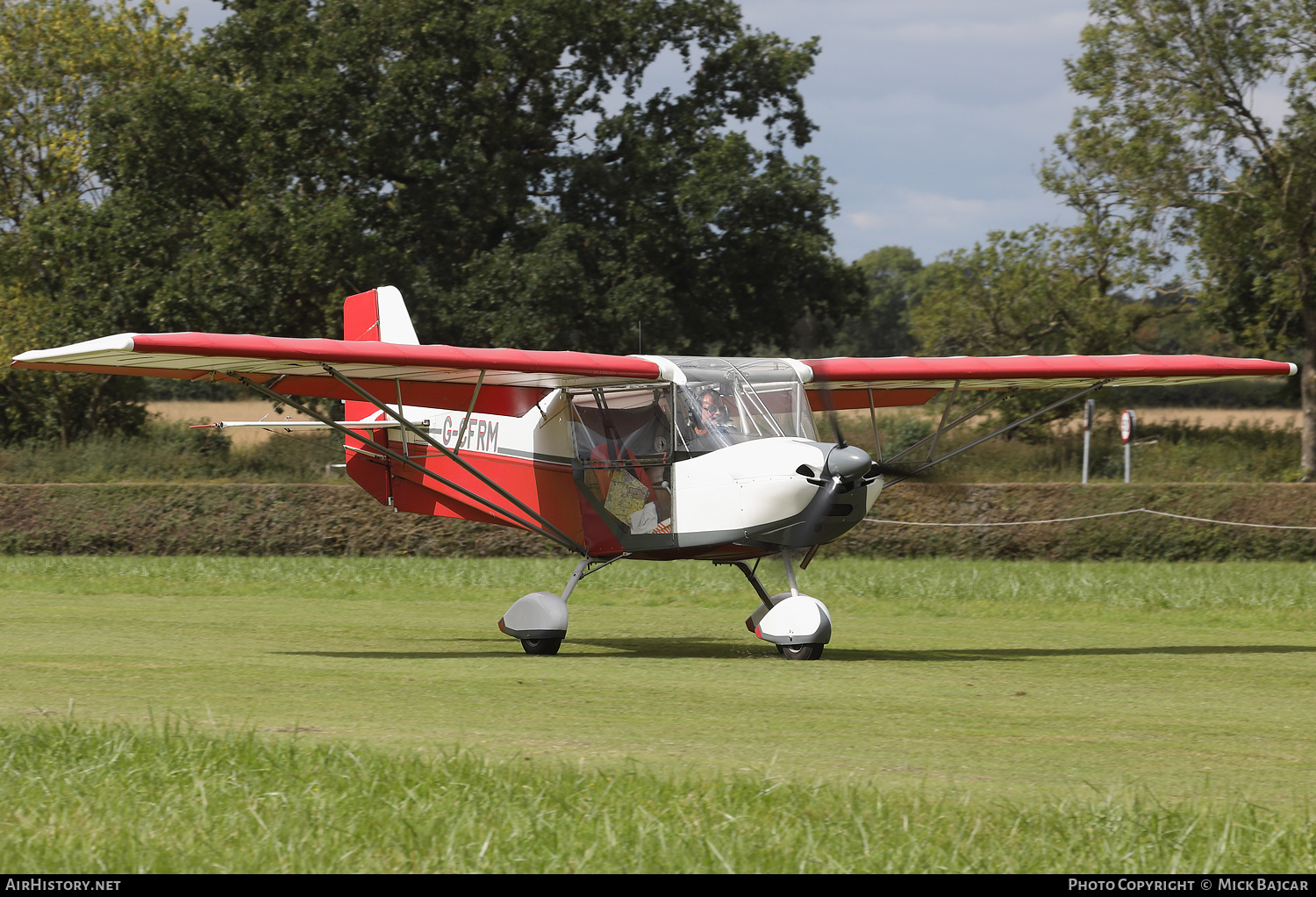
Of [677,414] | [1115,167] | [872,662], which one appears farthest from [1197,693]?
[1115,167]

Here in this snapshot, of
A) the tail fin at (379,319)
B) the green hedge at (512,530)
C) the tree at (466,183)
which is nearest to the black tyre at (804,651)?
the tail fin at (379,319)

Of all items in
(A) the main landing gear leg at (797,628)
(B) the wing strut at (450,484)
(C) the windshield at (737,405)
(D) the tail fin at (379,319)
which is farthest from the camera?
(D) the tail fin at (379,319)

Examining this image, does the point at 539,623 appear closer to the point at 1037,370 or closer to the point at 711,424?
the point at 711,424

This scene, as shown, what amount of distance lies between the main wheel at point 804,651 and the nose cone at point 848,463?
1.44 metres

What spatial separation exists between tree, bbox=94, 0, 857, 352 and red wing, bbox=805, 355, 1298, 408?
62.3 feet

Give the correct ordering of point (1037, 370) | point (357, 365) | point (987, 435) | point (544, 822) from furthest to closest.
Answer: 1. point (987, 435)
2. point (1037, 370)
3. point (357, 365)
4. point (544, 822)

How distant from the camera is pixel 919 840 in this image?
15.1 ft

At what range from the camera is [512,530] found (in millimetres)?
23641

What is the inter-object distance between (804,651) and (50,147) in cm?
3488

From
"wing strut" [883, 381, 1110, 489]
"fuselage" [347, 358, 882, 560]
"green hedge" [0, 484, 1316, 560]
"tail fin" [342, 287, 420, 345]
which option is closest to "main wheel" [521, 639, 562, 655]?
"fuselage" [347, 358, 882, 560]

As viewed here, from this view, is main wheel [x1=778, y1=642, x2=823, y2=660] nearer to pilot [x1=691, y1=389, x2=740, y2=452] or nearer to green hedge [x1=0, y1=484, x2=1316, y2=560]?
pilot [x1=691, y1=389, x2=740, y2=452]

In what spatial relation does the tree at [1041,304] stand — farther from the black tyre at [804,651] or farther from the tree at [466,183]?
the black tyre at [804,651]

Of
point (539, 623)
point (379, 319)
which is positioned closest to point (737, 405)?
point (539, 623)

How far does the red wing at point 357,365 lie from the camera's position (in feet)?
32.7
